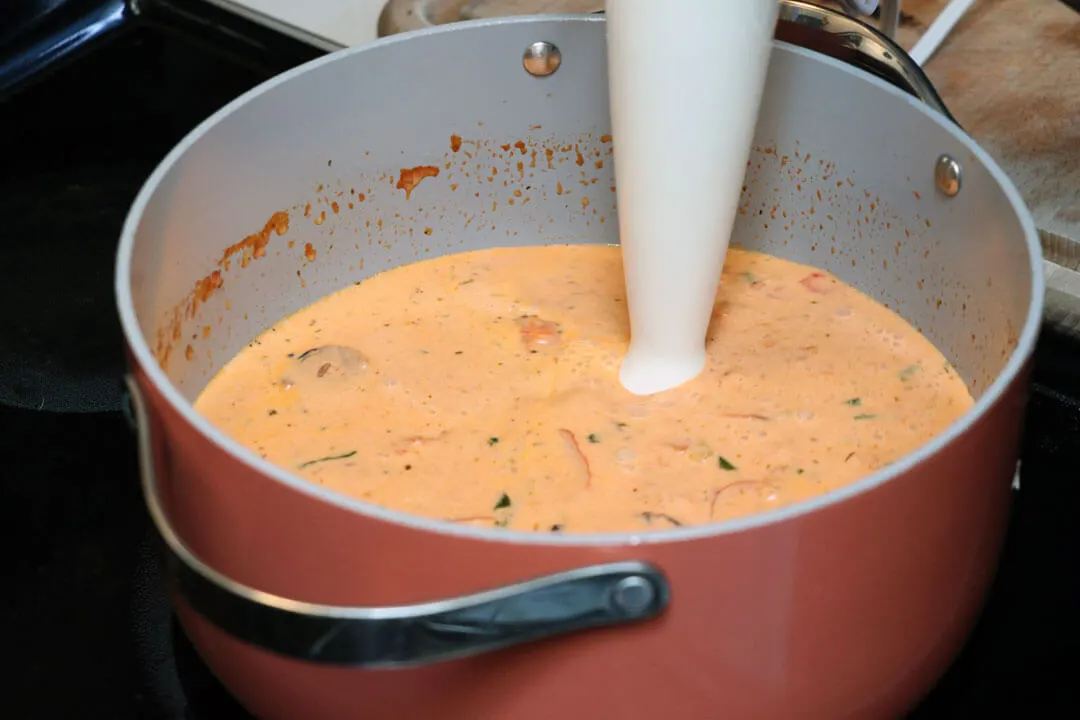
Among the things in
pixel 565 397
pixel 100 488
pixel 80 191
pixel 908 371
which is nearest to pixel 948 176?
pixel 908 371

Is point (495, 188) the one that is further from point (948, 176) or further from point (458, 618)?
point (458, 618)

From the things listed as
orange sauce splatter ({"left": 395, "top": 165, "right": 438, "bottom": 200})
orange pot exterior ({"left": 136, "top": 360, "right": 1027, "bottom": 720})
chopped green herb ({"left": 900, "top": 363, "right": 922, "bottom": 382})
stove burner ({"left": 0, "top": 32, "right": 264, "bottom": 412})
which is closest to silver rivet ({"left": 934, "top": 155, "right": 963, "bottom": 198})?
chopped green herb ({"left": 900, "top": 363, "right": 922, "bottom": 382})

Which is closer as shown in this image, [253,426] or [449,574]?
[449,574]

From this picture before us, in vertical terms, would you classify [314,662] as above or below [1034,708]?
above

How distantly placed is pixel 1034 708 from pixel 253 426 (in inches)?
19.7

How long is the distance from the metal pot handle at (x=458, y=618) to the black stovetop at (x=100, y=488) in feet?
0.89

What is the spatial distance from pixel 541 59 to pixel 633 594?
0.53 m

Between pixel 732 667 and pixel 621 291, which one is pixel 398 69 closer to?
pixel 621 291

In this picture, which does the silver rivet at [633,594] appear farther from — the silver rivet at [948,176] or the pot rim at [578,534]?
the silver rivet at [948,176]

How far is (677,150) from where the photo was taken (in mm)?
753

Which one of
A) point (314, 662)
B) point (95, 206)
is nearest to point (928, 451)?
point (314, 662)

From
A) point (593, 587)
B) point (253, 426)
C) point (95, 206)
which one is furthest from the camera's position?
point (95, 206)

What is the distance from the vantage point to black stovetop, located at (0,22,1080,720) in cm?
75

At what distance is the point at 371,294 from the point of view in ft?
3.27
